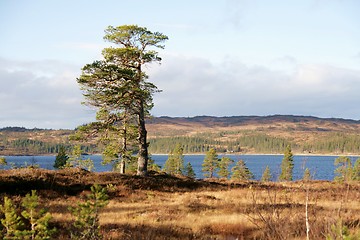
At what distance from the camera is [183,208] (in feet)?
46.7

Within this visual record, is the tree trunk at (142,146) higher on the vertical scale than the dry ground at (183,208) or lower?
higher

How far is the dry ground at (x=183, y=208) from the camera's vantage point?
26.3 ft

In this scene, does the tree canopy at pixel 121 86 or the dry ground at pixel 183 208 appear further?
the tree canopy at pixel 121 86

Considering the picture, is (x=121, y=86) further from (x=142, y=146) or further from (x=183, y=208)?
(x=183, y=208)

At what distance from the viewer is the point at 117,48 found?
23.8m

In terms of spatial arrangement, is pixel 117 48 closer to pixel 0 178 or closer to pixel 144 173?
pixel 144 173

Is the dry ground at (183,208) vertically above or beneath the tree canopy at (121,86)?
beneath

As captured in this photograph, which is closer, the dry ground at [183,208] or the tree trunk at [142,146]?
the dry ground at [183,208]

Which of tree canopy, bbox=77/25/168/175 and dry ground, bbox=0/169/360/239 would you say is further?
tree canopy, bbox=77/25/168/175

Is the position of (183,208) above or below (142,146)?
below

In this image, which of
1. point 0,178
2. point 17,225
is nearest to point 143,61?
point 0,178

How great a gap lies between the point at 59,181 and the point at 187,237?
11.9 m

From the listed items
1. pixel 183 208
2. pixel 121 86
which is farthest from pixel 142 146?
Result: pixel 183 208

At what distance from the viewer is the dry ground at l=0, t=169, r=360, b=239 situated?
801cm
